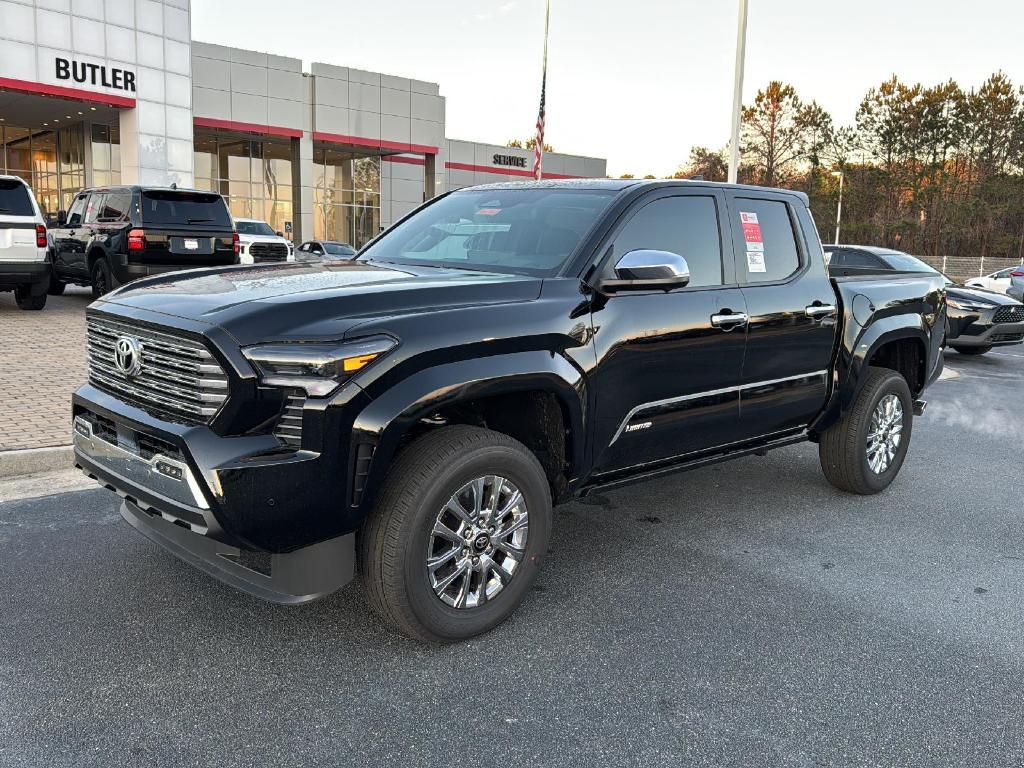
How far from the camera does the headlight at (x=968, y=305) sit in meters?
13.1

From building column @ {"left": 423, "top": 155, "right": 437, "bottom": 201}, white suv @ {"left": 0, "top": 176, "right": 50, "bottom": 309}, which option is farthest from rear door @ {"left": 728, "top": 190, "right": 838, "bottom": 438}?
building column @ {"left": 423, "top": 155, "right": 437, "bottom": 201}

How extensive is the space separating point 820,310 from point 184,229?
11251 millimetres

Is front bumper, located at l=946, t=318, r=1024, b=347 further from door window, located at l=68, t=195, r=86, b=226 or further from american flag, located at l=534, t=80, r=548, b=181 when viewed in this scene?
door window, located at l=68, t=195, r=86, b=226

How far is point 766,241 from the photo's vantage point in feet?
16.0

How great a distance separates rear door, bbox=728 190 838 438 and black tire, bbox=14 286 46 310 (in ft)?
39.9

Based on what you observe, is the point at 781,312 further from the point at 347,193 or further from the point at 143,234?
the point at 347,193

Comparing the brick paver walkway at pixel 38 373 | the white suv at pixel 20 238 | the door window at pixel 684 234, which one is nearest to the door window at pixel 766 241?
the door window at pixel 684 234

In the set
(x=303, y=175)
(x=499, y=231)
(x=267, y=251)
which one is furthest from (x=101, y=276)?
(x=303, y=175)

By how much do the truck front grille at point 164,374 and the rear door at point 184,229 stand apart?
1051cm

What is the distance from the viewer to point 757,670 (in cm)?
333

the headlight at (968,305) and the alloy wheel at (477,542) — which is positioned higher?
the headlight at (968,305)

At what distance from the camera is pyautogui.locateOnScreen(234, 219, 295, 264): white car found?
22.1 metres

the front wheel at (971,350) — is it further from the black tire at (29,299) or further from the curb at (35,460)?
the black tire at (29,299)

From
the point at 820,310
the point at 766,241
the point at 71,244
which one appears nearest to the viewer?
the point at 766,241
